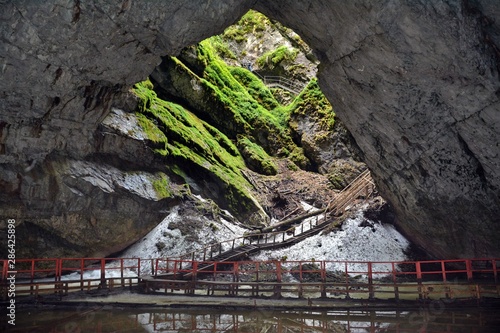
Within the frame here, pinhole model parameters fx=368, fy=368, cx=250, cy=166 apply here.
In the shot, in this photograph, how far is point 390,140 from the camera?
1317cm

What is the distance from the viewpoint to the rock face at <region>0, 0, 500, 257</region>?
9.84 meters

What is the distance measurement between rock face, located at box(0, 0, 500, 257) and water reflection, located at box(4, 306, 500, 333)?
14.8 feet

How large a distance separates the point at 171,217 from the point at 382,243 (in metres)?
10.5

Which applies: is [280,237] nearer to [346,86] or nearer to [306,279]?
[306,279]

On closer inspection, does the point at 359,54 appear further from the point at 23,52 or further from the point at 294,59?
the point at 294,59

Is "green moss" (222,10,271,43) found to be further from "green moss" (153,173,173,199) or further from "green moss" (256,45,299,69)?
"green moss" (153,173,173,199)

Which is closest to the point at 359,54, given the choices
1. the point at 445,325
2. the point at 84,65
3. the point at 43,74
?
the point at 445,325

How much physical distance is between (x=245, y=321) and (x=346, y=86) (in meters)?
8.36

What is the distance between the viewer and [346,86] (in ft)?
42.3

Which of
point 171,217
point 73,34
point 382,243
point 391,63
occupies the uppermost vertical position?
point 73,34

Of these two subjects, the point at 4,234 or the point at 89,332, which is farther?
the point at 4,234

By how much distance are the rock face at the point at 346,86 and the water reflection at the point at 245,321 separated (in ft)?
14.8

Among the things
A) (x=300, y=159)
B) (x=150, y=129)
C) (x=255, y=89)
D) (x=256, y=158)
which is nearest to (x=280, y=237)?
(x=256, y=158)

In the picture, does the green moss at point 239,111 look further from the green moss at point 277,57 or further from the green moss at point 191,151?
the green moss at point 277,57
